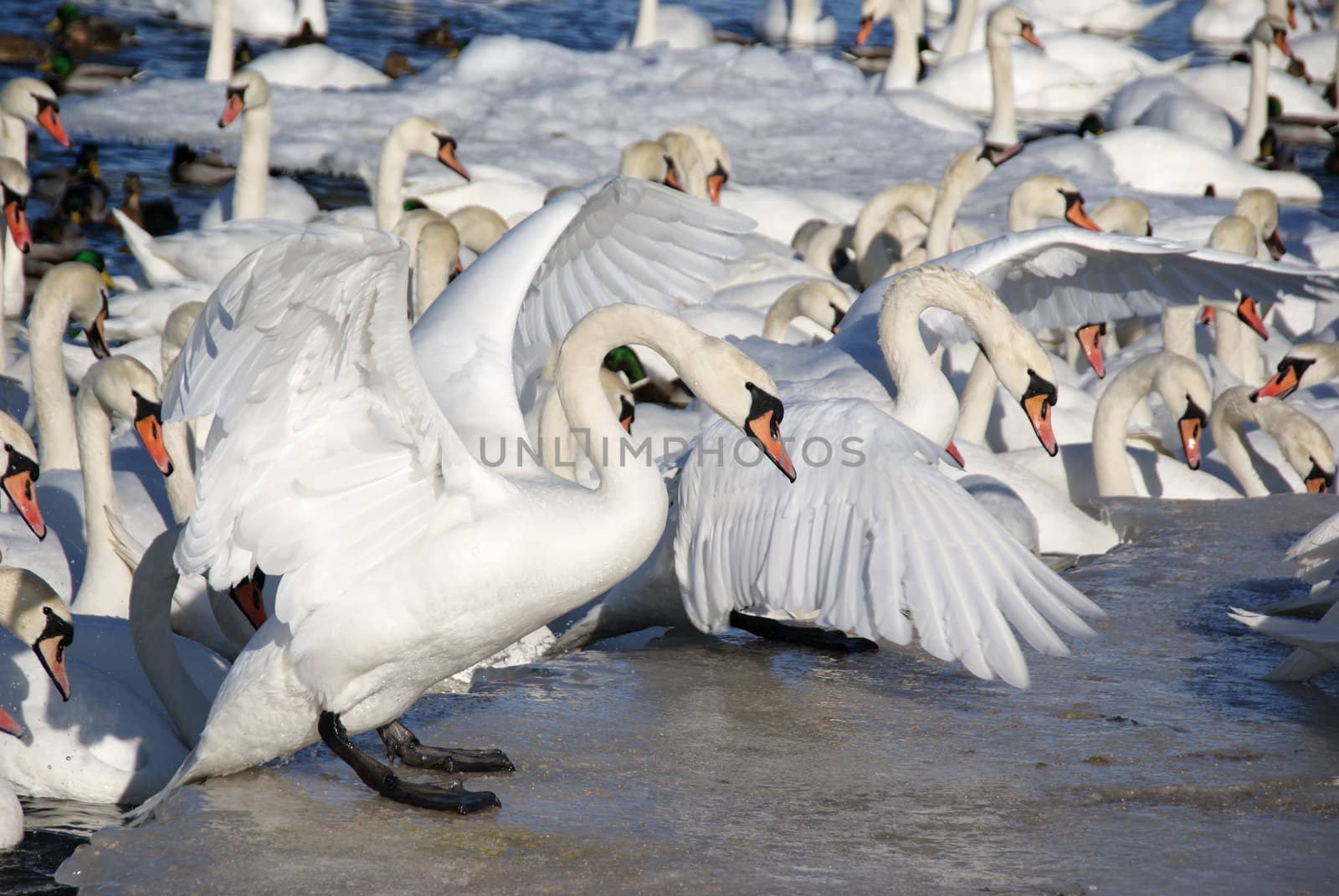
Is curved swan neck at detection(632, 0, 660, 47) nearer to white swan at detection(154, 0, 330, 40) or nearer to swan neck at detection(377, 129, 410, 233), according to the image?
white swan at detection(154, 0, 330, 40)

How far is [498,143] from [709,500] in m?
11.5

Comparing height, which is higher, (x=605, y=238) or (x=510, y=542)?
(x=605, y=238)

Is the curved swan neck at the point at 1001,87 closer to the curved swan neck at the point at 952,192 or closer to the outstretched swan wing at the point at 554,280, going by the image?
the curved swan neck at the point at 952,192

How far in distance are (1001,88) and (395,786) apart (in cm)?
1157

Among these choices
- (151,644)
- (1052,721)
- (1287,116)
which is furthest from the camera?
(1287,116)

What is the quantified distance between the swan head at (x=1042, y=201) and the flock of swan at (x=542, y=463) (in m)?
0.03

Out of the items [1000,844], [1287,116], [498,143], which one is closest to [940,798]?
[1000,844]

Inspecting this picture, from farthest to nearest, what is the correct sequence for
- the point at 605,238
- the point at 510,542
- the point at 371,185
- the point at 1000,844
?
1. the point at 371,185
2. the point at 605,238
3. the point at 510,542
4. the point at 1000,844

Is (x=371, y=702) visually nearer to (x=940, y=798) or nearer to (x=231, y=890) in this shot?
(x=231, y=890)

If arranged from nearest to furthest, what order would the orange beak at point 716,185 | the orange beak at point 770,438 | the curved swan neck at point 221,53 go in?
the orange beak at point 770,438 < the orange beak at point 716,185 < the curved swan neck at point 221,53

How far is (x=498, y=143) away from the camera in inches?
649

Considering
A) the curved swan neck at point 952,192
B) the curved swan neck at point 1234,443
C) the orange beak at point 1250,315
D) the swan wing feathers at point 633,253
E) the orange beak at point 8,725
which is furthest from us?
the curved swan neck at point 952,192

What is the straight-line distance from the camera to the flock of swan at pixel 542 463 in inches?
169

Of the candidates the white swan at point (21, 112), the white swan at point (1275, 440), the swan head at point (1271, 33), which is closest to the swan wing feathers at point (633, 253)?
the white swan at point (1275, 440)
